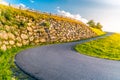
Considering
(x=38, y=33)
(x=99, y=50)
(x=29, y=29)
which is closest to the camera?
(x=29, y=29)

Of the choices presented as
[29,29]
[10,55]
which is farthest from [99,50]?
[10,55]

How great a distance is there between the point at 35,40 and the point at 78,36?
59.1ft

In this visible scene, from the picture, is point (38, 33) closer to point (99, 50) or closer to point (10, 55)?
point (99, 50)

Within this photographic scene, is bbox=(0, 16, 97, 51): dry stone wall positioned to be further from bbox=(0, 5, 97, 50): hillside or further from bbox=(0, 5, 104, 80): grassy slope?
bbox=(0, 5, 104, 80): grassy slope

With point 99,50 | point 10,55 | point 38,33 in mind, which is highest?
point 38,33

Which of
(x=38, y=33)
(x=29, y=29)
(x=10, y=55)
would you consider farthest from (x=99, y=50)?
(x=10, y=55)

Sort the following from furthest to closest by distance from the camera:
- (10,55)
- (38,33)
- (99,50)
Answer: (38,33)
(99,50)
(10,55)

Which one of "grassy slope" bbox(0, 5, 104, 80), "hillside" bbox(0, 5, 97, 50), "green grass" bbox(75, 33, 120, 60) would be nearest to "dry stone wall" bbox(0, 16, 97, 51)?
"hillside" bbox(0, 5, 97, 50)

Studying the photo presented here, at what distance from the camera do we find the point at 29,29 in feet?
119

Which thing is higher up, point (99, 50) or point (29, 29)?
point (29, 29)

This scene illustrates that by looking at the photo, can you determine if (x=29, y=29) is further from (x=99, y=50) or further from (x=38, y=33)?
(x=99, y=50)

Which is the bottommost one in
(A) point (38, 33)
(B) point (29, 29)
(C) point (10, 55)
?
(C) point (10, 55)

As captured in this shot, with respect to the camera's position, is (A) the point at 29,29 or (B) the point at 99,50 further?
(B) the point at 99,50

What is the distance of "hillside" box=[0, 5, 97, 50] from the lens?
98.3 ft
